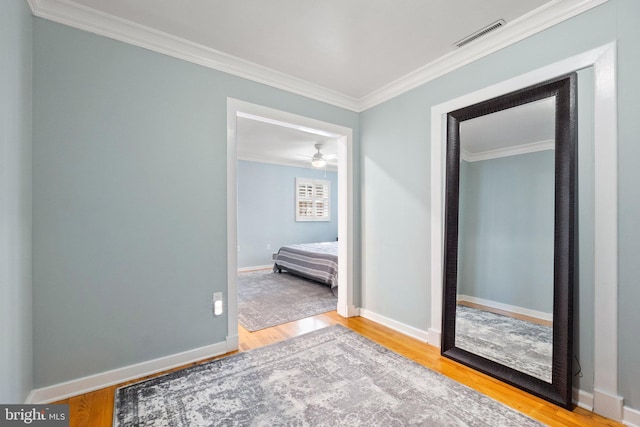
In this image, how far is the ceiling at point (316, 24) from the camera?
187cm

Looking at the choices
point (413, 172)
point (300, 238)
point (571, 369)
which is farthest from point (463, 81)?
point (300, 238)

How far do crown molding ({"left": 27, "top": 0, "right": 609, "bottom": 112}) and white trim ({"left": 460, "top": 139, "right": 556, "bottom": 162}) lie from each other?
31.2 inches

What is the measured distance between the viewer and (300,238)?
24.6ft

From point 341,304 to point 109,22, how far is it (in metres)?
3.42

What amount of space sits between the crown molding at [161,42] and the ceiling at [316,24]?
0.01m

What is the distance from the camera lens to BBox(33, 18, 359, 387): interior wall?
1839 millimetres

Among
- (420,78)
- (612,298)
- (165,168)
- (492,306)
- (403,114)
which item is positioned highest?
(420,78)

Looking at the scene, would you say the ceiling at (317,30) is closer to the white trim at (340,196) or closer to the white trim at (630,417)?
the white trim at (340,196)

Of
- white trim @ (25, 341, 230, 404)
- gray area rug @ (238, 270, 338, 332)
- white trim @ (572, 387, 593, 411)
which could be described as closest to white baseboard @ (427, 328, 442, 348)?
white trim @ (572, 387, 593, 411)

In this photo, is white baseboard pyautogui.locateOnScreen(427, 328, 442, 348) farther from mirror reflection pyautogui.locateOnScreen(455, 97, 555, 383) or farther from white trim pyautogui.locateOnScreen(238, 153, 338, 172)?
white trim pyautogui.locateOnScreen(238, 153, 338, 172)

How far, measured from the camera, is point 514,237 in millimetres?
2193

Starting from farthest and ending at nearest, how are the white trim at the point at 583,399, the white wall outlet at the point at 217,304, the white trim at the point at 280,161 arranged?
the white trim at the point at 280,161, the white wall outlet at the point at 217,304, the white trim at the point at 583,399

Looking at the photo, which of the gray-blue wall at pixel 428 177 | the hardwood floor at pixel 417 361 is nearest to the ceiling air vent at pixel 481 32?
the gray-blue wall at pixel 428 177

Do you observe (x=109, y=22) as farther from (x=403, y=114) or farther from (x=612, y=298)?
(x=612, y=298)
